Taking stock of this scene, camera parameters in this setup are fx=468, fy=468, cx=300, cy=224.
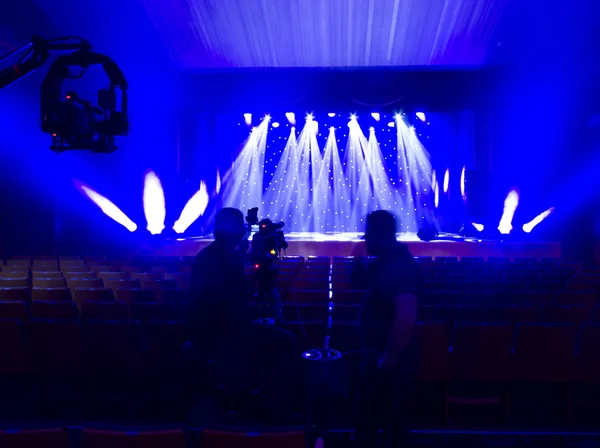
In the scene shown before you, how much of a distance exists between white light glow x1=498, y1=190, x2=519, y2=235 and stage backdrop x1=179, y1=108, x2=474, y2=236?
2798 mm

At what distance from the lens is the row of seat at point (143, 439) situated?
6.30ft

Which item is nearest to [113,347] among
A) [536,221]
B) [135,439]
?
[135,439]

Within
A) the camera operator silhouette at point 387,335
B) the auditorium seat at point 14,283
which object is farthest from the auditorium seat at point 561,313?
the auditorium seat at point 14,283

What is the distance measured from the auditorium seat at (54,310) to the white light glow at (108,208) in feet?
28.0

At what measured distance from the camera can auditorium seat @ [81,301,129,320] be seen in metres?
4.41

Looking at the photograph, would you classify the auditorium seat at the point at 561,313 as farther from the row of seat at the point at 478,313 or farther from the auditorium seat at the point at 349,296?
the auditorium seat at the point at 349,296

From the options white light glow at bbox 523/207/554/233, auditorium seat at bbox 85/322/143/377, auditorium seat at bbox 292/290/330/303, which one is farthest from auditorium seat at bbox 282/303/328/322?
white light glow at bbox 523/207/554/233

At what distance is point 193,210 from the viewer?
1599 centimetres

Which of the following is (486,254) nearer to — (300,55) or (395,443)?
(300,55)

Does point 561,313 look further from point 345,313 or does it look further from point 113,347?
point 113,347

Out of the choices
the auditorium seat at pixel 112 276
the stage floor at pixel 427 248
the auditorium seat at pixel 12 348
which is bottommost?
the auditorium seat at pixel 12 348

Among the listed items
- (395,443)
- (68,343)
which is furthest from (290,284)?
(395,443)

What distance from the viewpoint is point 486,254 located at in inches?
486

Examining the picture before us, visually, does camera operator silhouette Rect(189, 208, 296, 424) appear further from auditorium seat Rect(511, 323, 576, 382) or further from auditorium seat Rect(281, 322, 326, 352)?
auditorium seat Rect(511, 323, 576, 382)
